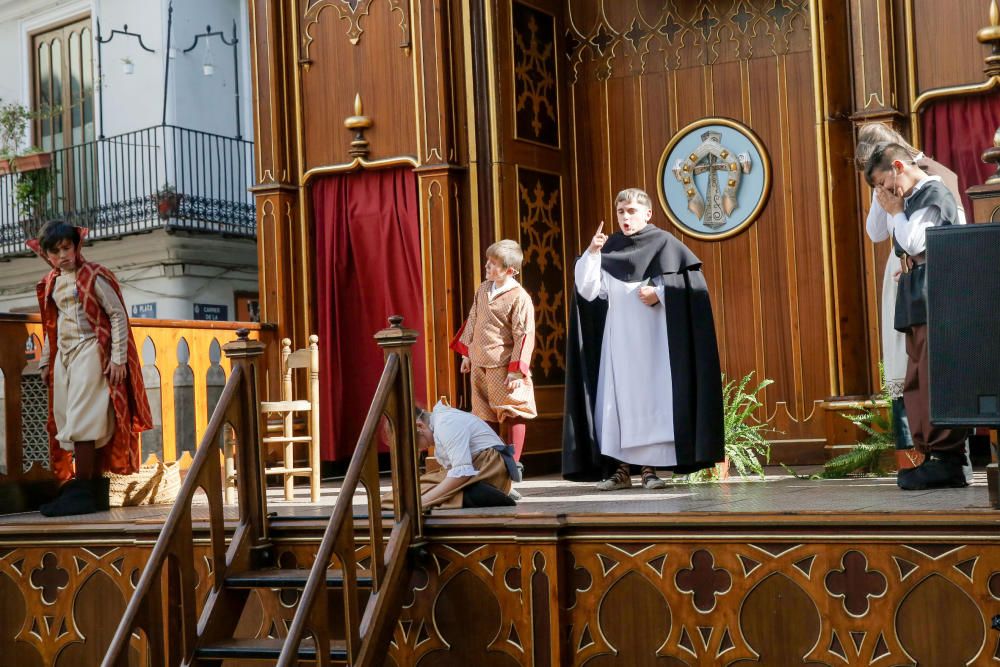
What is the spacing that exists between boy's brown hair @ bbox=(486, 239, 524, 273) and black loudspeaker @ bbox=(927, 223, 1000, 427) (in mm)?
2486

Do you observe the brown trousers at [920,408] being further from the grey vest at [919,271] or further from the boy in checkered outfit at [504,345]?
the boy in checkered outfit at [504,345]

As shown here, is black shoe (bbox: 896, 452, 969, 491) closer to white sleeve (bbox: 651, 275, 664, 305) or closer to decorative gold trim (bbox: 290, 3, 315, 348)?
white sleeve (bbox: 651, 275, 664, 305)

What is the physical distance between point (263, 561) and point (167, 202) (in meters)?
8.39

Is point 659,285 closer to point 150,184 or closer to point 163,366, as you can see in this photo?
point 163,366

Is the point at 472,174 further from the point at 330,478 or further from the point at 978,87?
the point at 978,87

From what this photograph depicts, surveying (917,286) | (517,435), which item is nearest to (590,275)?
(517,435)

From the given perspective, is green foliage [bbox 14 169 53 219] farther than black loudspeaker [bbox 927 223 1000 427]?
Yes

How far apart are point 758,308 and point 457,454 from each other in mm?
3236

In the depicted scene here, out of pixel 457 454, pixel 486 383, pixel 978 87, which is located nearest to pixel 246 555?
pixel 457 454

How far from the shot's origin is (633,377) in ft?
21.5

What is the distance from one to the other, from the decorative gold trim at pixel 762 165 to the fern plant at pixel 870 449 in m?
1.45

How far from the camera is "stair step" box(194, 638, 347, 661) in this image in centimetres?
509

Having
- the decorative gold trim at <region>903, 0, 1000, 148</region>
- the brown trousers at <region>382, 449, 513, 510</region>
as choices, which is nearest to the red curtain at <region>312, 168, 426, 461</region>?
the brown trousers at <region>382, 449, 513, 510</region>

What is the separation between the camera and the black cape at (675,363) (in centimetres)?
645
